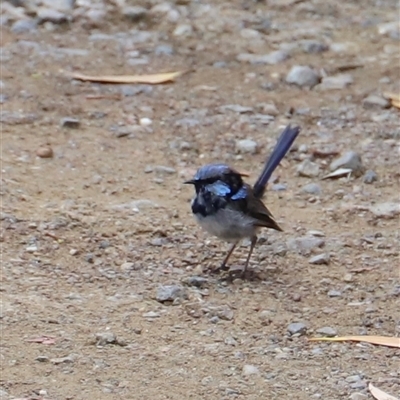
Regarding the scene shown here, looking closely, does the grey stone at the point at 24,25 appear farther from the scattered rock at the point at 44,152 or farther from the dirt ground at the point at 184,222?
the scattered rock at the point at 44,152

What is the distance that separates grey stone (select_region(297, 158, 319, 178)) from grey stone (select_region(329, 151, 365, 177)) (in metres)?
0.11

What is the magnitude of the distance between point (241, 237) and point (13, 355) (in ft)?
5.19

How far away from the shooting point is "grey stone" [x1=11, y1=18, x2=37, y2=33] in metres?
8.63

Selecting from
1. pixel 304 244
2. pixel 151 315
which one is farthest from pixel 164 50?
pixel 151 315

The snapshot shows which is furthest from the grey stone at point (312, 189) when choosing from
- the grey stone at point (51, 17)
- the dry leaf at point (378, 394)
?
the grey stone at point (51, 17)

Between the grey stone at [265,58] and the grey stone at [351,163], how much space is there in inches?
72.5

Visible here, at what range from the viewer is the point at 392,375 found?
4285mm

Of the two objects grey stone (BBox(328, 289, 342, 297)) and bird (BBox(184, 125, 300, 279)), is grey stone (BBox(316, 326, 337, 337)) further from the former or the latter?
bird (BBox(184, 125, 300, 279))

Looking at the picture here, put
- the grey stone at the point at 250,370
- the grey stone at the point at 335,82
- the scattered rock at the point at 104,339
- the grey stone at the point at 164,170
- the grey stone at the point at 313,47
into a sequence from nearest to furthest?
the grey stone at the point at 250,370 → the scattered rock at the point at 104,339 → the grey stone at the point at 164,170 → the grey stone at the point at 335,82 → the grey stone at the point at 313,47

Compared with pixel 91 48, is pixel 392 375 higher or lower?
higher

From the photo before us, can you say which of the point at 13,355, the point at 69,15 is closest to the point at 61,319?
the point at 13,355

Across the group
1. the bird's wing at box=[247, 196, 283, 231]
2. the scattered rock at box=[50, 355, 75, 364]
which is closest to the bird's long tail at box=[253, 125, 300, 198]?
the bird's wing at box=[247, 196, 283, 231]

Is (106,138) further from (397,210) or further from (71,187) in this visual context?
(397,210)

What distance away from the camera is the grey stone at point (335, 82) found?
7.95m
